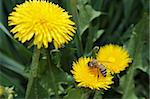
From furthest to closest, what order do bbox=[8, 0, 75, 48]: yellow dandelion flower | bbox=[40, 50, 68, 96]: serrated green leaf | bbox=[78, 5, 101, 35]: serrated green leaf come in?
bbox=[78, 5, 101, 35]: serrated green leaf → bbox=[40, 50, 68, 96]: serrated green leaf → bbox=[8, 0, 75, 48]: yellow dandelion flower

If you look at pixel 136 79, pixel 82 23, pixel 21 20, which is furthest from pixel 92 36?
pixel 21 20

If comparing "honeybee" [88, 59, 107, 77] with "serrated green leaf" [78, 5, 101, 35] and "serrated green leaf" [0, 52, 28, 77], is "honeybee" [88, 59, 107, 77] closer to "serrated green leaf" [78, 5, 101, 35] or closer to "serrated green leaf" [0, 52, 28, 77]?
"serrated green leaf" [78, 5, 101, 35]

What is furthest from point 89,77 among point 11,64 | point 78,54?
point 11,64

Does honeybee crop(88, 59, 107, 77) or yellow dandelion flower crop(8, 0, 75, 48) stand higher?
yellow dandelion flower crop(8, 0, 75, 48)

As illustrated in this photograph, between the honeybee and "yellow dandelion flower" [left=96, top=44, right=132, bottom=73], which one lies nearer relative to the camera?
the honeybee

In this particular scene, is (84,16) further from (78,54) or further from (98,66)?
(98,66)

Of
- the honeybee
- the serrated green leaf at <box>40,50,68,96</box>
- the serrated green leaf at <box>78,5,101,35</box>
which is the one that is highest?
A: the serrated green leaf at <box>78,5,101,35</box>

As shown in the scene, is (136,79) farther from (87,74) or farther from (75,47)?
(87,74)

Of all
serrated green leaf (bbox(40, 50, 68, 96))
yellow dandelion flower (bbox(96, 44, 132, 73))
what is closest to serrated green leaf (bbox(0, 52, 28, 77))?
serrated green leaf (bbox(40, 50, 68, 96))
